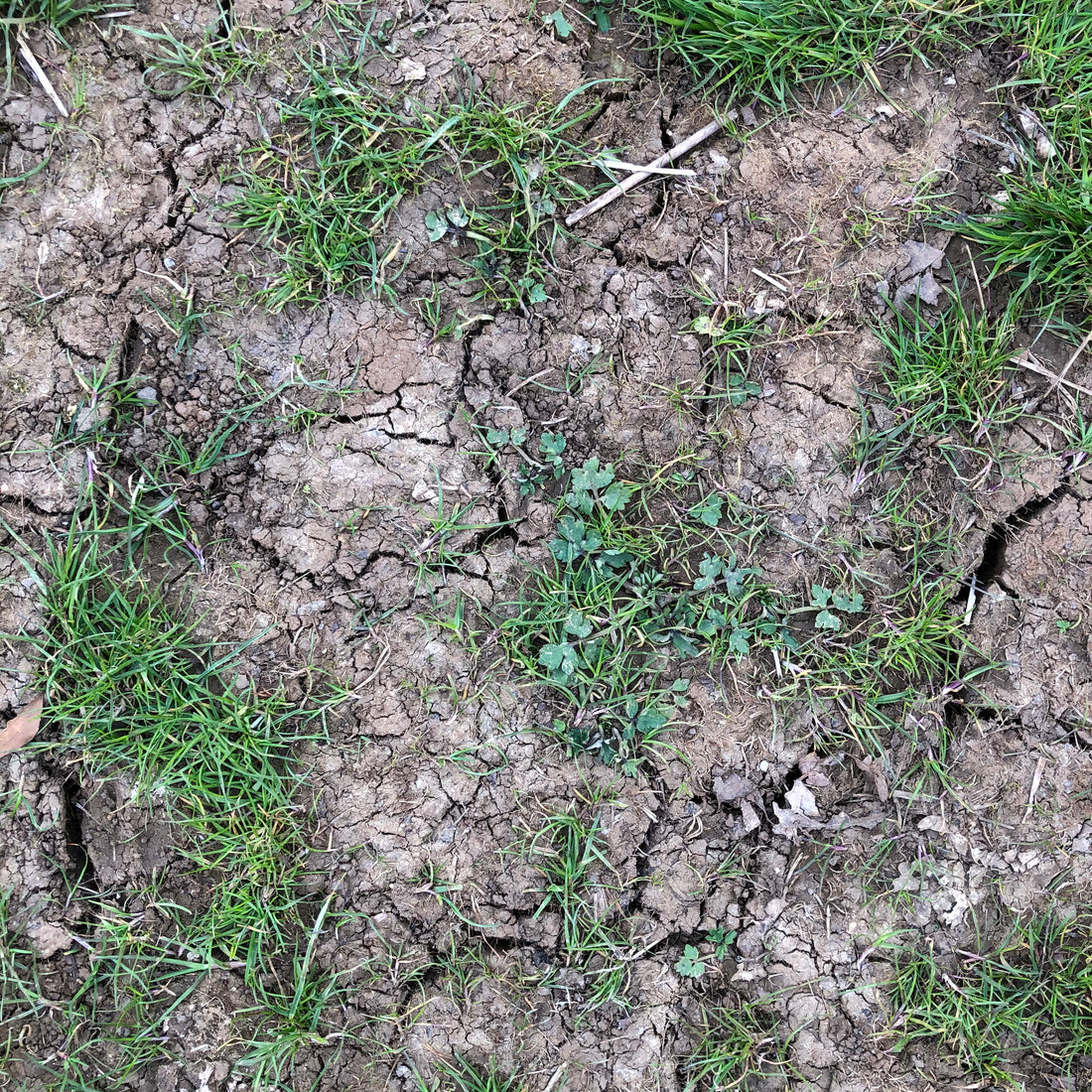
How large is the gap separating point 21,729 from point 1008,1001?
2.98m

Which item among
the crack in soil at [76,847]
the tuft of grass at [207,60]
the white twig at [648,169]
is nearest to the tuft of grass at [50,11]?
the tuft of grass at [207,60]

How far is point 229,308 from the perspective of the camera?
7.91 feet

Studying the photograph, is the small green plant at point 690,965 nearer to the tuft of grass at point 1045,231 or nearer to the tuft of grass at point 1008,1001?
the tuft of grass at point 1008,1001

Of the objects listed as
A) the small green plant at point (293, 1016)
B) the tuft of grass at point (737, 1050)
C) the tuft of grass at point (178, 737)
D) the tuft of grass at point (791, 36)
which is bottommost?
the tuft of grass at point (737, 1050)

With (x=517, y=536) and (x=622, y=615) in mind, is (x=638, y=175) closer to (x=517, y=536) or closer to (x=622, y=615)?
(x=517, y=536)

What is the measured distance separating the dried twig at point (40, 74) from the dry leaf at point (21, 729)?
175 centimetres

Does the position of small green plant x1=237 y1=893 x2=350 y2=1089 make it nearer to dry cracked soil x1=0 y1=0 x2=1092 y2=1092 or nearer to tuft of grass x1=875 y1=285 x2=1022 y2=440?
dry cracked soil x1=0 y1=0 x2=1092 y2=1092

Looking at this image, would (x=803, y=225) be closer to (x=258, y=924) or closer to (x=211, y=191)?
(x=211, y=191)

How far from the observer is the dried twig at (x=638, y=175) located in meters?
2.45

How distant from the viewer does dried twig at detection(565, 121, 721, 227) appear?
2447mm

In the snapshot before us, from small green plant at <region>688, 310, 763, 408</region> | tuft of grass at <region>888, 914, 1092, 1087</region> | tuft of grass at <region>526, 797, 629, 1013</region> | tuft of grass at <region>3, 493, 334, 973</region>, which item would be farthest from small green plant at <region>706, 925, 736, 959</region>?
small green plant at <region>688, 310, 763, 408</region>

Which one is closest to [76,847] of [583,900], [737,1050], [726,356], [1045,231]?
[583,900]

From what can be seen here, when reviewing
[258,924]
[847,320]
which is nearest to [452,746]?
[258,924]

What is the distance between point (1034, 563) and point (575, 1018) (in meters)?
1.93
